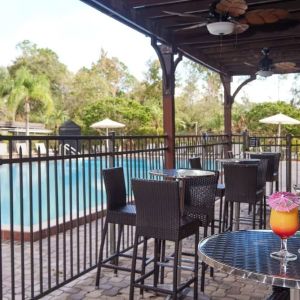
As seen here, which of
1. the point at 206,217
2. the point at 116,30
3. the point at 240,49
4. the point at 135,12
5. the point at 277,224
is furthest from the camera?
the point at 116,30

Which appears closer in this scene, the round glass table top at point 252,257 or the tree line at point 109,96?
the round glass table top at point 252,257

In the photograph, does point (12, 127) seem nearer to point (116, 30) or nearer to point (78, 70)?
point (78, 70)

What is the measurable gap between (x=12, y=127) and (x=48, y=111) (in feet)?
9.32

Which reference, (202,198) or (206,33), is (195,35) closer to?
(206,33)

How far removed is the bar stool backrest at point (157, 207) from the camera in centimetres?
288

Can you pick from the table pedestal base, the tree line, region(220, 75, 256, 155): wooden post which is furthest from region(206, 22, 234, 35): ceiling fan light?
the tree line

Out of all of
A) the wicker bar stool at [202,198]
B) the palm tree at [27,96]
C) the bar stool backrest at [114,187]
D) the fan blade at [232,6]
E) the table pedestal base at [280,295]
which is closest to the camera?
the table pedestal base at [280,295]

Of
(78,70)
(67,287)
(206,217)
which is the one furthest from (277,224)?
(78,70)

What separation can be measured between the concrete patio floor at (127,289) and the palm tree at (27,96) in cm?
2102

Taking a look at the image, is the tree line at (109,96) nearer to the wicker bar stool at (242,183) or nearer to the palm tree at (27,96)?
the palm tree at (27,96)

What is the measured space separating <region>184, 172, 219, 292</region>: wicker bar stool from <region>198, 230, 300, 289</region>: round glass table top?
54.5 inches

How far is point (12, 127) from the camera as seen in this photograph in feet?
74.0

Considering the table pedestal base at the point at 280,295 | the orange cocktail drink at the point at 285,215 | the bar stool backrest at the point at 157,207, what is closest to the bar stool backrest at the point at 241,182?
the bar stool backrest at the point at 157,207

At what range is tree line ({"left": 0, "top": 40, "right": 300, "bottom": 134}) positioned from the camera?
73.4 ft
